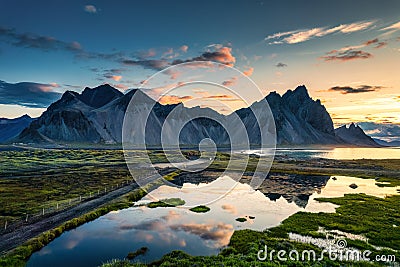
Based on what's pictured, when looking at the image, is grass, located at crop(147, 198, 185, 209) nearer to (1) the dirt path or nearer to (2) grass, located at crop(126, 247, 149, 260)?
(1) the dirt path

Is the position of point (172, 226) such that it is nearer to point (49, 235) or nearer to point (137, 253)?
point (137, 253)

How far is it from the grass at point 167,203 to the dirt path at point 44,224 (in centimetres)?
963

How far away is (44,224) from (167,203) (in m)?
22.6

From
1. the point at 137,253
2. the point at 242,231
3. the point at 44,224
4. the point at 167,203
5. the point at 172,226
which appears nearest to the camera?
the point at 137,253

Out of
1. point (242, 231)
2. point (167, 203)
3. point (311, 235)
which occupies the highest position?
point (311, 235)

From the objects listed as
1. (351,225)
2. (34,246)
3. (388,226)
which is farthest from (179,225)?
(388,226)

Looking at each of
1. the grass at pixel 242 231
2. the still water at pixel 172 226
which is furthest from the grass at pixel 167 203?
the still water at pixel 172 226

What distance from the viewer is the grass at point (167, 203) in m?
51.3

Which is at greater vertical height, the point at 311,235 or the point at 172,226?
the point at 311,235

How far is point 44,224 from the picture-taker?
121 feet

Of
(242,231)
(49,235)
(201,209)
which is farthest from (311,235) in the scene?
(49,235)

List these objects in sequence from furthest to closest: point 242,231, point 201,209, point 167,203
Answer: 1. point 167,203
2. point 201,209
3. point 242,231

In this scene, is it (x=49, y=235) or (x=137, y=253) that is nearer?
(x=137, y=253)

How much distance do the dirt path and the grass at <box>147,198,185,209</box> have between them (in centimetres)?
963
